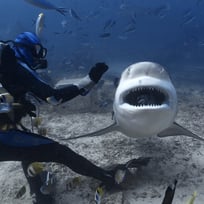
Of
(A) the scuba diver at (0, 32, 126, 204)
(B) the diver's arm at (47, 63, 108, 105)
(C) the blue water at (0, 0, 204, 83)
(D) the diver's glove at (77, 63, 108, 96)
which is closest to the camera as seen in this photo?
(A) the scuba diver at (0, 32, 126, 204)

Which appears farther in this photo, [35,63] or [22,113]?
[35,63]

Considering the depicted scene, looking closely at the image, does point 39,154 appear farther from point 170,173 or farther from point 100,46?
point 100,46

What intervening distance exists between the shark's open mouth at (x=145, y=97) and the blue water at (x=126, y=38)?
8.48 metres

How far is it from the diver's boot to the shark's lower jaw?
133cm

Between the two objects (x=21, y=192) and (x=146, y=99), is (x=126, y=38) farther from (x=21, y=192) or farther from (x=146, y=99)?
(x=21, y=192)

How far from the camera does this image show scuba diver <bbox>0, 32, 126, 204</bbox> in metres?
3.62

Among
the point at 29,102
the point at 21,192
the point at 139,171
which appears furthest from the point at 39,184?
the point at 139,171

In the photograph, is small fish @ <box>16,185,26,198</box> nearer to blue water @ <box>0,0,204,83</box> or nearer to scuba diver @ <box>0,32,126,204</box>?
scuba diver @ <box>0,32,126,204</box>

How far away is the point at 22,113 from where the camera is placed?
12.3 feet

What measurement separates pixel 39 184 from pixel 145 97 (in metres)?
1.90

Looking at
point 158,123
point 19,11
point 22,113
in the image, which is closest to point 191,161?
point 158,123

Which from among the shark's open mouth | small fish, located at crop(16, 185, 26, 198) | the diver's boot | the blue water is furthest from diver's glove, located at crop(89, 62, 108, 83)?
the blue water

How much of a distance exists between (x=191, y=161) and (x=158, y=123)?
1.72 metres

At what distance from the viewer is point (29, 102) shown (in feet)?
12.3
